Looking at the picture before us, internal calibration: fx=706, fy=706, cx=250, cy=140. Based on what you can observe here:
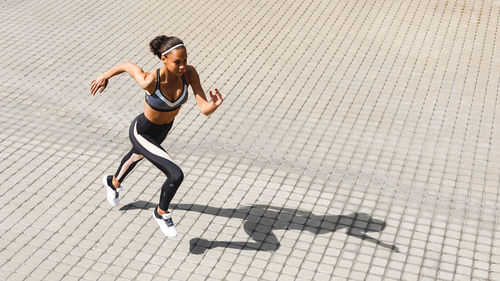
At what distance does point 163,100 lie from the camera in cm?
697

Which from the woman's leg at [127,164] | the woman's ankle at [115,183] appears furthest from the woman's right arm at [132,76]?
the woman's ankle at [115,183]

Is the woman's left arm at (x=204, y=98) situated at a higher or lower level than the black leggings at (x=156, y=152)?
higher

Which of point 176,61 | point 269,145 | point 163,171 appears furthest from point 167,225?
point 269,145

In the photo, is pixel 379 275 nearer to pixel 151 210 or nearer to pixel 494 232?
pixel 494 232

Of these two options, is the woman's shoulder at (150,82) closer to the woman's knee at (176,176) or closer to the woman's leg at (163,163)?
the woman's leg at (163,163)

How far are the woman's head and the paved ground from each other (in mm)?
1835

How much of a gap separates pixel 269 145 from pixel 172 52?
286 centimetres

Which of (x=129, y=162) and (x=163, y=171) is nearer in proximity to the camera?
(x=163, y=171)

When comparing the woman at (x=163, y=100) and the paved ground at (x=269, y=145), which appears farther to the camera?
the paved ground at (x=269, y=145)

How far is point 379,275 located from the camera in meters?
6.91

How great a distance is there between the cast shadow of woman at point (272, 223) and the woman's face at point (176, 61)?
71.5 inches

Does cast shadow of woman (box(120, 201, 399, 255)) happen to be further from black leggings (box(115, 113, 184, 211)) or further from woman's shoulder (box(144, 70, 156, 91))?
woman's shoulder (box(144, 70, 156, 91))

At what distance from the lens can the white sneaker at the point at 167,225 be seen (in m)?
7.20

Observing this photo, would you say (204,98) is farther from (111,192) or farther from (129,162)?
(111,192)
